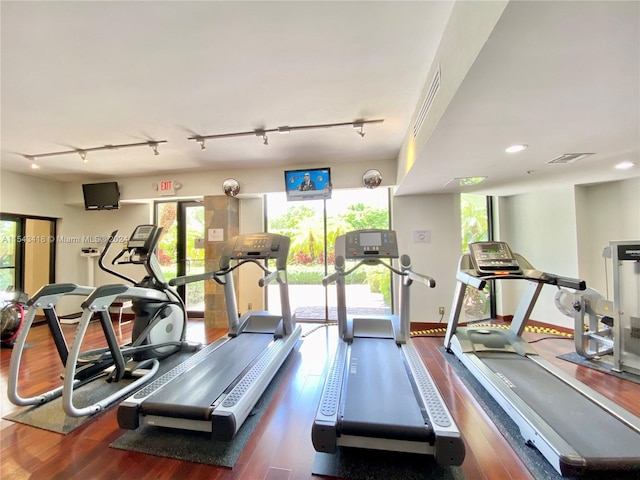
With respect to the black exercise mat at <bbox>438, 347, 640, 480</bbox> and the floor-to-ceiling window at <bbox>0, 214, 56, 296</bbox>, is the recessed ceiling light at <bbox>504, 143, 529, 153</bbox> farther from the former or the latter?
the floor-to-ceiling window at <bbox>0, 214, 56, 296</bbox>

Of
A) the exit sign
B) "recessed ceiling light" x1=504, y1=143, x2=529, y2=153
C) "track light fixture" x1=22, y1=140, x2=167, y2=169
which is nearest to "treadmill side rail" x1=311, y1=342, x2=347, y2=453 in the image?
"recessed ceiling light" x1=504, y1=143, x2=529, y2=153

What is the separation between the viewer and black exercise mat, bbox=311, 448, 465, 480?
62.4 inches

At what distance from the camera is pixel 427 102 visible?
7.16 ft

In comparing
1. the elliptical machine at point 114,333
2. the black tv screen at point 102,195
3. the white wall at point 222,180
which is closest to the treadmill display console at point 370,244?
the white wall at point 222,180

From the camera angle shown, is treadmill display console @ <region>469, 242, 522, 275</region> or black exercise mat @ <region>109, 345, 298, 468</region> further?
treadmill display console @ <region>469, 242, 522, 275</region>

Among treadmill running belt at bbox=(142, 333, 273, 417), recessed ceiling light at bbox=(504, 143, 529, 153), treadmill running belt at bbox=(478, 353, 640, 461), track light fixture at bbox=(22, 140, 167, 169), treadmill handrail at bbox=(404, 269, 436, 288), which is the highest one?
track light fixture at bbox=(22, 140, 167, 169)

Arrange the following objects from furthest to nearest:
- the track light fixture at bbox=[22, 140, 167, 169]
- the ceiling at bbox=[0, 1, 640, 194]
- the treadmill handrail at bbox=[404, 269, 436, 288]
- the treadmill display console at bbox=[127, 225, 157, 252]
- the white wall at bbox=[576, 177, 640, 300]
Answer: the white wall at bbox=[576, 177, 640, 300] < the track light fixture at bbox=[22, 140, 167, 169] < the treadmill display console at bbox=[127, 225, 157, 252] < the treadmill handrail at bbox=[404, 269, 436, 288] < the ceiling at bbox=[0, 1, 640, 194]

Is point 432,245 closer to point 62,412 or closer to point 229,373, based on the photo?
point 229,373

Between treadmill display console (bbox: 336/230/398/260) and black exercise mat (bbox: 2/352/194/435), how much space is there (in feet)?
8.85

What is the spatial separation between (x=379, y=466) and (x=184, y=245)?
5.01 metres

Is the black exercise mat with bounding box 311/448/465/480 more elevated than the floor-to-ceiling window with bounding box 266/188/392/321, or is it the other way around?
the floor-to-ceiling window with bounding box 266/188/392/321

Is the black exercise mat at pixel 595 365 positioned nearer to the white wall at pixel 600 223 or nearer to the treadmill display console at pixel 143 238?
the white wall at pixel 600 223

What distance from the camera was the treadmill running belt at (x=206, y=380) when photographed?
1.93 metres

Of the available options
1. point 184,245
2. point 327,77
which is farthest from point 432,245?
point 184,245
